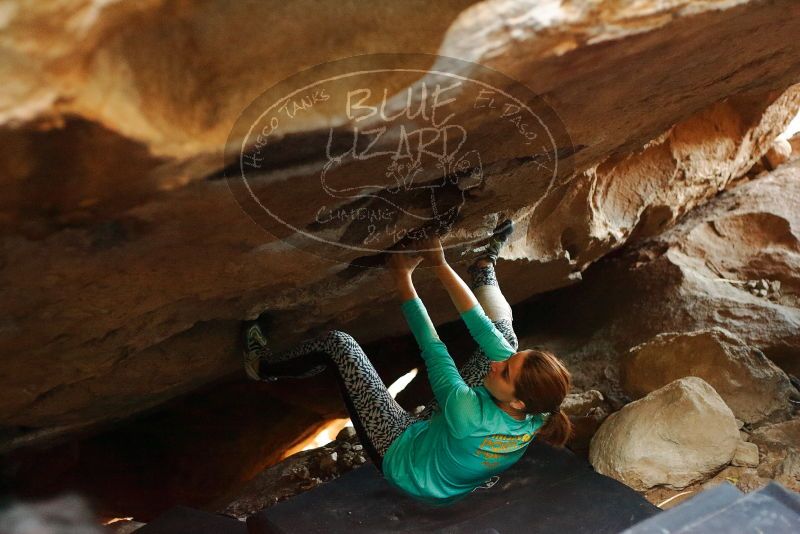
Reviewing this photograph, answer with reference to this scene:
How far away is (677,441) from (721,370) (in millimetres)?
685

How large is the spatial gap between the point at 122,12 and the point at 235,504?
2922 millimetres

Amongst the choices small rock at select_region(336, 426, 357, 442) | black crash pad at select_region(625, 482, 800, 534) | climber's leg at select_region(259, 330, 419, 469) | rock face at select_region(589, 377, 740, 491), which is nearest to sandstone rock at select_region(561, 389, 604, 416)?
rock face at select_region(589, 377, 740, 491)

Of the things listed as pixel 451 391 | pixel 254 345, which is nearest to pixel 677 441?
pixel 451 391

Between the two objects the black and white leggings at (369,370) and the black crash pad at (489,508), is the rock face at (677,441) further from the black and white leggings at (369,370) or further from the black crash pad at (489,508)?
the black and white leggings at (369,370)

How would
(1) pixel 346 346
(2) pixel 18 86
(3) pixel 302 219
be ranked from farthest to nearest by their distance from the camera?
(1) pixel 346 346 → (3) pixel 302 219 → (2) pixel 18 86

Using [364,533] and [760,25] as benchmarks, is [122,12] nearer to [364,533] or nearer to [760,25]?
[760,25]

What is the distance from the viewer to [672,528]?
161 cm

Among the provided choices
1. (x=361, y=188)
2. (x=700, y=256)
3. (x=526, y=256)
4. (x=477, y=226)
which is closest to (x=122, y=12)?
(x=361, y=188)

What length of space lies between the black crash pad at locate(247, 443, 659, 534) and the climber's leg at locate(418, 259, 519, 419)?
0.40m

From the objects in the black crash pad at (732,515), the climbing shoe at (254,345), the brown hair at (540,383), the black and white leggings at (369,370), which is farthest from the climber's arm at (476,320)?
the climbing shoe at (254,345)

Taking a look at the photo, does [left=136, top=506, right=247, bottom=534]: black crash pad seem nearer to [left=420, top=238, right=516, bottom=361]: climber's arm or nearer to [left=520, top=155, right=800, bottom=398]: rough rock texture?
[left=420, top=238, right=516, bottom=361]: climber's arm

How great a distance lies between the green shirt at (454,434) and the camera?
89.0 inches

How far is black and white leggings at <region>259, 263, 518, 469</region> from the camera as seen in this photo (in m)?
2.62

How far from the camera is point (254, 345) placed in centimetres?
290
